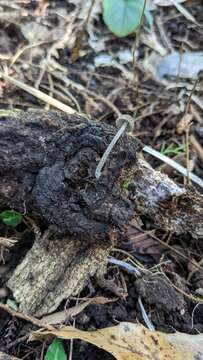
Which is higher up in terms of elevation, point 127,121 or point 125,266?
point 127,121

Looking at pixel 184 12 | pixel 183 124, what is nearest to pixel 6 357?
pixel 183 124

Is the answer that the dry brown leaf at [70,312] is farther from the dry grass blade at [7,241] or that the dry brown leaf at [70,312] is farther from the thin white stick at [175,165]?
the thin white stick at [175,165]

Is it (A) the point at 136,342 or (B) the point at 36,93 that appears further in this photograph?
(B) the point at 36,93

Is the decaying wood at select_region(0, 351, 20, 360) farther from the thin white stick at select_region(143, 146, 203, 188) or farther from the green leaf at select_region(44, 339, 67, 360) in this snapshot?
the thin white stick at select_region(143, 146, 203, 188)

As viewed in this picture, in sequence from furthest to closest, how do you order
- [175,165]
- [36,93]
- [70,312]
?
[36,93] → [175,165] → [70,312]

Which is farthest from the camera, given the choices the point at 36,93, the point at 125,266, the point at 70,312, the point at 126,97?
the point at 126,97

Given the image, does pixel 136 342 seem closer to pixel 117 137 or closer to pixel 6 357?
pixel 6 357

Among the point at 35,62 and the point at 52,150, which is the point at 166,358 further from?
the point at 35,62

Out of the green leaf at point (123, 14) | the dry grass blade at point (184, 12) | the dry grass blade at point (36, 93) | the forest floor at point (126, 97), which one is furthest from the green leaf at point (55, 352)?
the dry grass blade at point (184, 12)
